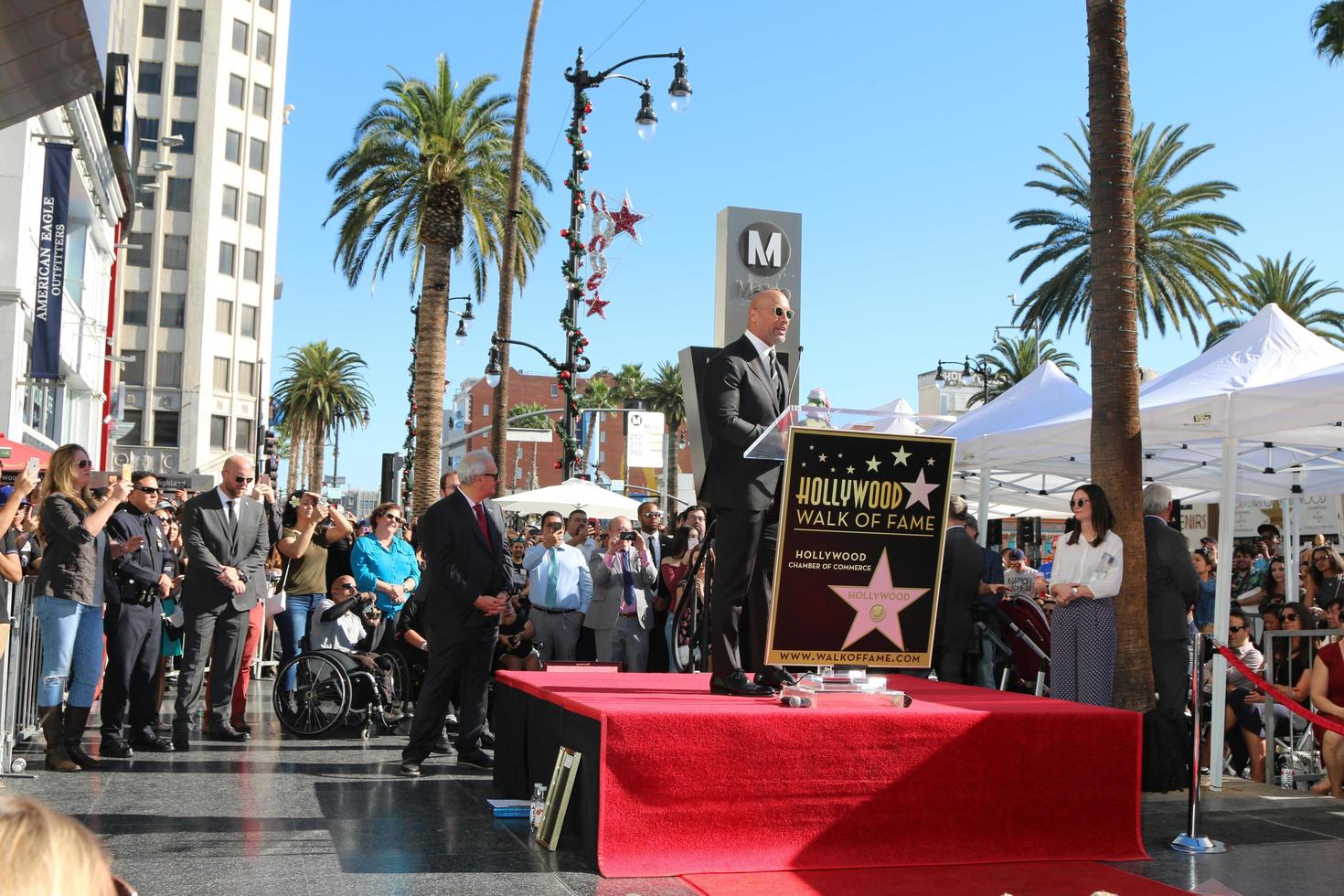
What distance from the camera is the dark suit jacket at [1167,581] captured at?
846cm

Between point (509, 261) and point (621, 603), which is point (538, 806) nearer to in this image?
point (621, 603)

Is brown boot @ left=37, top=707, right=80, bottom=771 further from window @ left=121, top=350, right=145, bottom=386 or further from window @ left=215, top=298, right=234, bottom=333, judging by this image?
window @ left=215, top=298, right=234, bottom=333

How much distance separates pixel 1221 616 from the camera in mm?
8758

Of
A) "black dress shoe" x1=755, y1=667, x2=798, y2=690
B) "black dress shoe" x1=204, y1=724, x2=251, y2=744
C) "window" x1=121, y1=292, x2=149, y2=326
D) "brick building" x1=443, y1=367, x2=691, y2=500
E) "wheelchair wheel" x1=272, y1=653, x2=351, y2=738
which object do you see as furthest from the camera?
"brick building" x1=443, y1=367, x2=691, y2=500

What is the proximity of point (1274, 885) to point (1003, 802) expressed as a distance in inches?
49.1

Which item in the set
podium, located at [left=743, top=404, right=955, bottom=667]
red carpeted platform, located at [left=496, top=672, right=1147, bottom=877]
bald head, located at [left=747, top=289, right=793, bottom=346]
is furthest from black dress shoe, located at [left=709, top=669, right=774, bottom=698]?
bald head, located at [left=747, top=289, right=793, bottom=346]

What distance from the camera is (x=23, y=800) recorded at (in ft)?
4.60

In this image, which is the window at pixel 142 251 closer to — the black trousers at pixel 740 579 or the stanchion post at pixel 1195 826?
the black trousers at pixel 740 579

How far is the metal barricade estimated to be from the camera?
7.84 m

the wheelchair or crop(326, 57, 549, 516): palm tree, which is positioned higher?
crop(326, 57, 549, 516): palm tree

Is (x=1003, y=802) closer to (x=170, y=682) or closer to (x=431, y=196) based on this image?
(x=170, y=682)

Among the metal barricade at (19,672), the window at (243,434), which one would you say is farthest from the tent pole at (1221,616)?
the window at (243,434)

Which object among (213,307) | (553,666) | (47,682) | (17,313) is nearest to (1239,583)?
(553,666)

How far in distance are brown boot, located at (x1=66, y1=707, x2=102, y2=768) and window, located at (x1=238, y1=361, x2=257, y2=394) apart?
62.1 meters
